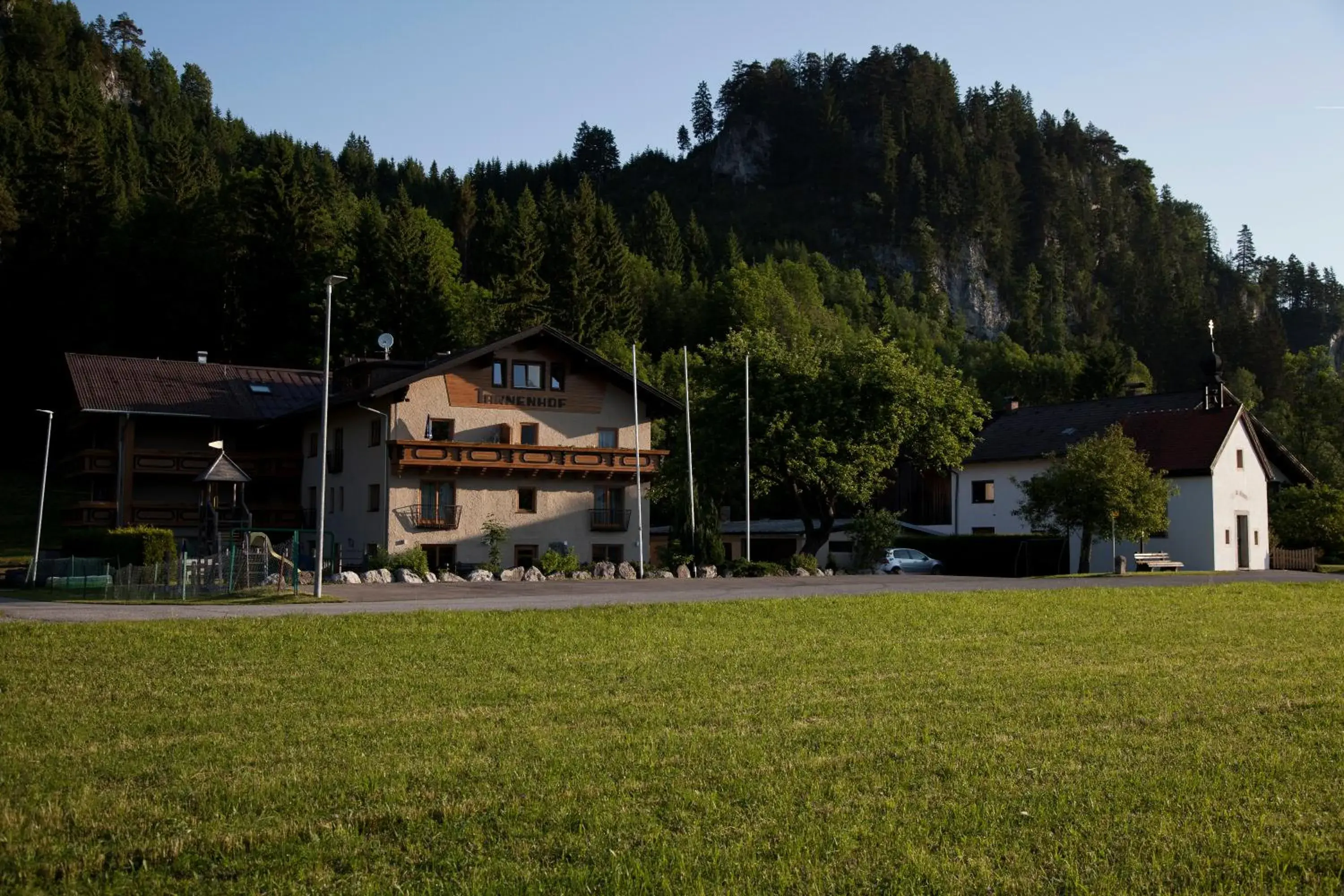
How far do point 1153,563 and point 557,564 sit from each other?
77.8ft

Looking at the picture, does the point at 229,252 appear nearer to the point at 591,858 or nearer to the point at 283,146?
the point at 283,146

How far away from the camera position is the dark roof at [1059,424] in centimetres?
5784

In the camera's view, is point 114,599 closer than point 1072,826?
No

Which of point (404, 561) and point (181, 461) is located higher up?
point (181, 461)

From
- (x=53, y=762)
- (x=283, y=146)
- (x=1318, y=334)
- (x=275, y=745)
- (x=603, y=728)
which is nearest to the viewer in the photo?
(x=53, y=762)

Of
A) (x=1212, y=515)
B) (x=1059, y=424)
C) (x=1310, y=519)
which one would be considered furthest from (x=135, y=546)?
(x=1310, y=519)

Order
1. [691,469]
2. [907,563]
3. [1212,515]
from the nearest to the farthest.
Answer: [691,469] → [907,563] → [1212,515]

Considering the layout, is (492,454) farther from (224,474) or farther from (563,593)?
(563,593)

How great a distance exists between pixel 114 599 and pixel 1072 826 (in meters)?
25.7

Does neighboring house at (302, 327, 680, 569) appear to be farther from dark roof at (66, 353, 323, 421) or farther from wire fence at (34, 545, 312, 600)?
→ wire fence at (34, 545, 312, 600)

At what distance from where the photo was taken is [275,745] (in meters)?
10.9

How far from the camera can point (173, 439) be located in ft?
168

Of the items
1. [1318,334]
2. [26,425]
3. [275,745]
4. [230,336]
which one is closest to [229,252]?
[230,336]

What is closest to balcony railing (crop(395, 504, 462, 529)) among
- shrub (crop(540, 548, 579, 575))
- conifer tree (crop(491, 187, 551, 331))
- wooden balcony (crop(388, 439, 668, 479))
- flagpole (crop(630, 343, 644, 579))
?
wooden balcony (crop(388, 439, 668, 479))
